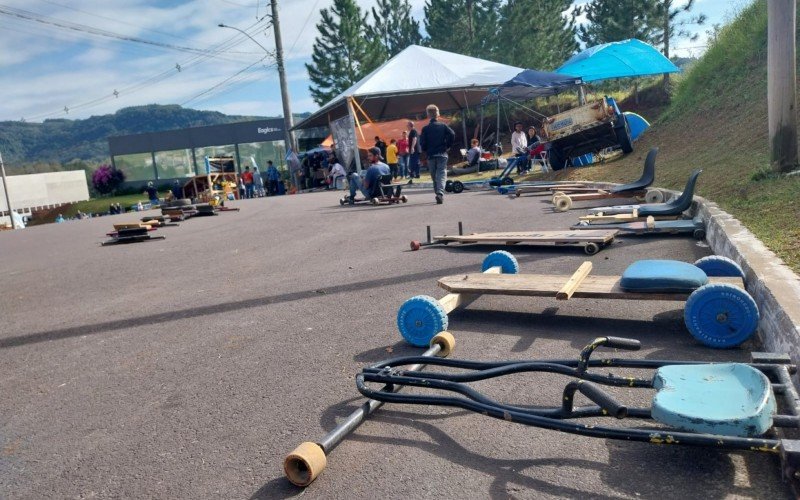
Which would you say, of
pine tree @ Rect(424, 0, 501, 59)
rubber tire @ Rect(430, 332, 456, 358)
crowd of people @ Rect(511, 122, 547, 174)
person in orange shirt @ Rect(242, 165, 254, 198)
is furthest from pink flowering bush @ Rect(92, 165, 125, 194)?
rubber tire @ Rect(430, 332, 456, 358)

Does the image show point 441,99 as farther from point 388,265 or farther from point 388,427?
point 388,427

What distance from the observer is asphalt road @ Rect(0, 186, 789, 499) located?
2.48 m

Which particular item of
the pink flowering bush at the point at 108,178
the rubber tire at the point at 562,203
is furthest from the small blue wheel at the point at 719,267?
the pink flowering bush at the point at 108,178

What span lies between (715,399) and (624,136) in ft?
54.8

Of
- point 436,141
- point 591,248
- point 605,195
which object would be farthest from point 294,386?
point 436,141

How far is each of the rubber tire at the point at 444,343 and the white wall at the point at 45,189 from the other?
223ft

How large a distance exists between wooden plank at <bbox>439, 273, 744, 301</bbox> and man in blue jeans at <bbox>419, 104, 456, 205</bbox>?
352 inches

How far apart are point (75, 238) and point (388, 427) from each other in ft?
49.4

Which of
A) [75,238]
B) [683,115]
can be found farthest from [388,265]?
[683,115]

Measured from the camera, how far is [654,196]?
10.3 metres

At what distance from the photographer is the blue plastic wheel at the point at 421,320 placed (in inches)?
160

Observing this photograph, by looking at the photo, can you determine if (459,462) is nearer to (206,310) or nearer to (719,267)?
(719,267)

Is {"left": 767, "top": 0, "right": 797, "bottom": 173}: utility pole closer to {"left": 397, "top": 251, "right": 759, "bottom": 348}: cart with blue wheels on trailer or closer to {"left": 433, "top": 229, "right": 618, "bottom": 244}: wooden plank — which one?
{"left": 433, "top": 229, "right": 618, "bottom": 244}: wooden plank

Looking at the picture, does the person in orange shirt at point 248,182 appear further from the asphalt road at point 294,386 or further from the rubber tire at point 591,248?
the rubber tire at point 591,248
